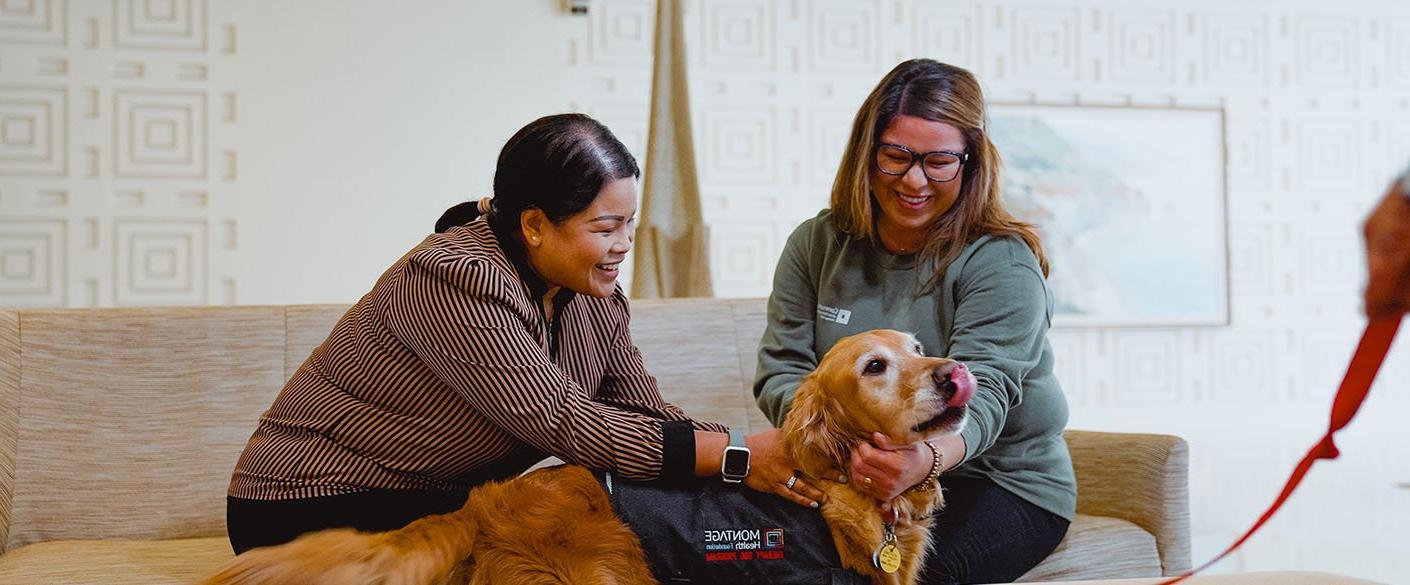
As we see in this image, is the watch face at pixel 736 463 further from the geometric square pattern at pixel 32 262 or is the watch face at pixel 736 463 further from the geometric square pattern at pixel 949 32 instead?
the geometric square pattern at pixel 949 32

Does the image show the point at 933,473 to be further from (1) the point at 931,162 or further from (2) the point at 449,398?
(2) the point at 449,398

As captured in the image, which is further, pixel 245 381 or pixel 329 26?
pixel 329 26

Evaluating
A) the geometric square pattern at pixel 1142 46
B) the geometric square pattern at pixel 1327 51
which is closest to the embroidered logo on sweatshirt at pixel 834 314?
the geometric square pattern at pixel 1142 46

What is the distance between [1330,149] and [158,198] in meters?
6.22

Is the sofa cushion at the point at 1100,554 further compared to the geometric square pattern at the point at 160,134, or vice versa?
the geometric square pattern at the point at 160,134

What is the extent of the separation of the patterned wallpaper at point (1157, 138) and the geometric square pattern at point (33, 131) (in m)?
2.25

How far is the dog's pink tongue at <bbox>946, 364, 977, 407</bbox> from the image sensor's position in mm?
1600

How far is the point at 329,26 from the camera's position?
5.32m

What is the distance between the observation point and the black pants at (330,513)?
5.79 feet

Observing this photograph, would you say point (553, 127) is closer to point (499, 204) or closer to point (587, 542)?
point (499, 204)

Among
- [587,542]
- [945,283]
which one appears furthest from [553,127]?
[945,283]

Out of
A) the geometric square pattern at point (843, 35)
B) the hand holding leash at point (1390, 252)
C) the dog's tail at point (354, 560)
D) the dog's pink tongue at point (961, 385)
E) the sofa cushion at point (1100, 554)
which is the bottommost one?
Result: the sofa cushion at point (1100, 554)

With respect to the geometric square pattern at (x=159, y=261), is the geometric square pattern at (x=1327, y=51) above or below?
above

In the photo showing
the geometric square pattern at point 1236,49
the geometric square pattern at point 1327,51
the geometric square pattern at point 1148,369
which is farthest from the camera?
the geometric square pattern at point 1327,51
